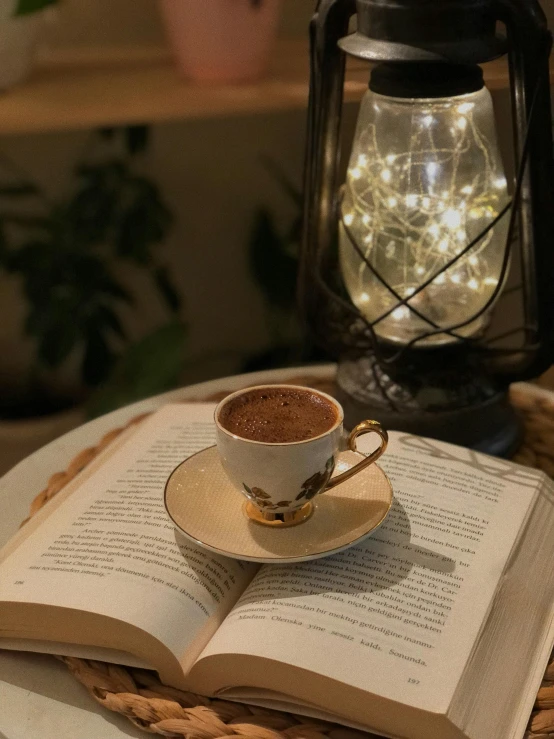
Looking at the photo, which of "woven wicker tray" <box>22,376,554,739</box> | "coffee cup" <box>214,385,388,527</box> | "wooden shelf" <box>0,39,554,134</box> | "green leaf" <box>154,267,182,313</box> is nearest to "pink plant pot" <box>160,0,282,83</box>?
"wooden shelf" <box>0,39,554,134</box>

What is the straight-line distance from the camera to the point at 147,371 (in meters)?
1.32

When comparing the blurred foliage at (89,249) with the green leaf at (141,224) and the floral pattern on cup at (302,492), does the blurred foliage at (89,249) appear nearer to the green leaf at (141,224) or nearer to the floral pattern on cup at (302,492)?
the green leaf at (141,224)

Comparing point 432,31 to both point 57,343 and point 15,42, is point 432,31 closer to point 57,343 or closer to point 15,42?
point 15,42

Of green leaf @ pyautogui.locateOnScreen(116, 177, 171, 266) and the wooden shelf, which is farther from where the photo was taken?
green leaf @ pyautogui.locateOnScreen(116, 177, 171, 266)

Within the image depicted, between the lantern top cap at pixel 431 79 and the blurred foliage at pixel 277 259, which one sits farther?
the blurred foliage at pixel 277 259

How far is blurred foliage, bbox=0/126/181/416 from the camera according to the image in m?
1.34

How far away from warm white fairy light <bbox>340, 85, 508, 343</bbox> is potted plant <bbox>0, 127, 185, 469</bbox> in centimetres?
57

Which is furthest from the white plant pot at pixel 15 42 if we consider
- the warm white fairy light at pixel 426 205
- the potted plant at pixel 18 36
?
the warm white fairy light at pixel 426 205

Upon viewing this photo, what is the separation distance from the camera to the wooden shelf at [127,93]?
3.45 feet

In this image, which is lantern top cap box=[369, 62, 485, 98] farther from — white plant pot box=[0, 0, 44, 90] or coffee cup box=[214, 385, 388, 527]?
white plant pot box=[0, 0, 44, 90]

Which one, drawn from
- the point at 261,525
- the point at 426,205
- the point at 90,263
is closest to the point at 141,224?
the point at 90,263

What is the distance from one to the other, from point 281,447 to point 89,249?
3.06 ft

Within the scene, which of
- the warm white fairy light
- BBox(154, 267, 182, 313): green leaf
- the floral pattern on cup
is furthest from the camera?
BBox(154, 267, 182, 313): green leaf

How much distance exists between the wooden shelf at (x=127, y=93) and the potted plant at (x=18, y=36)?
0.02 m
